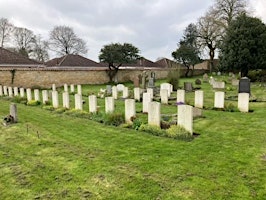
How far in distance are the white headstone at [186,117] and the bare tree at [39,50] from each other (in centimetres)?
5159

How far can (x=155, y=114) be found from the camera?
8.10 m

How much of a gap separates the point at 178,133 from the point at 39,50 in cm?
5243

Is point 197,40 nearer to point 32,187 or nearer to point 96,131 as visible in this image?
point 96,131

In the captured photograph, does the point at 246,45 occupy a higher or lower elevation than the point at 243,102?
higher

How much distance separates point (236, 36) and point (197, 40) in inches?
962

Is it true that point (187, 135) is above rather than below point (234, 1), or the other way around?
below

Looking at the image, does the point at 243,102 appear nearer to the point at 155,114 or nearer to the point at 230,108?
the point at 230,108

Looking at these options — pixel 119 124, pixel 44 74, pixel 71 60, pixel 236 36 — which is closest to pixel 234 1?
pixel 236 36

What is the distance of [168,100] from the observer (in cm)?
1509

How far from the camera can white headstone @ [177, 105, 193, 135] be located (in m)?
7.16

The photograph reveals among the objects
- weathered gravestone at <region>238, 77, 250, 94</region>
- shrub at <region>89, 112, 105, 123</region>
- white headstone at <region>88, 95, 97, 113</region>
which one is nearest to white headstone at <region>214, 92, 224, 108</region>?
weathered gravestone at <region>238, 77, 250, 94</region>

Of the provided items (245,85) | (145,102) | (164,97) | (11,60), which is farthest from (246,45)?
(11,60)

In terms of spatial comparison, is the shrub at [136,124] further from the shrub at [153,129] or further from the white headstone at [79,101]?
the white headstone at [79,101]

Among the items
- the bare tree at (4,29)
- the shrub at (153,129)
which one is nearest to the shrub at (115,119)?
the shrub at (153,129)
